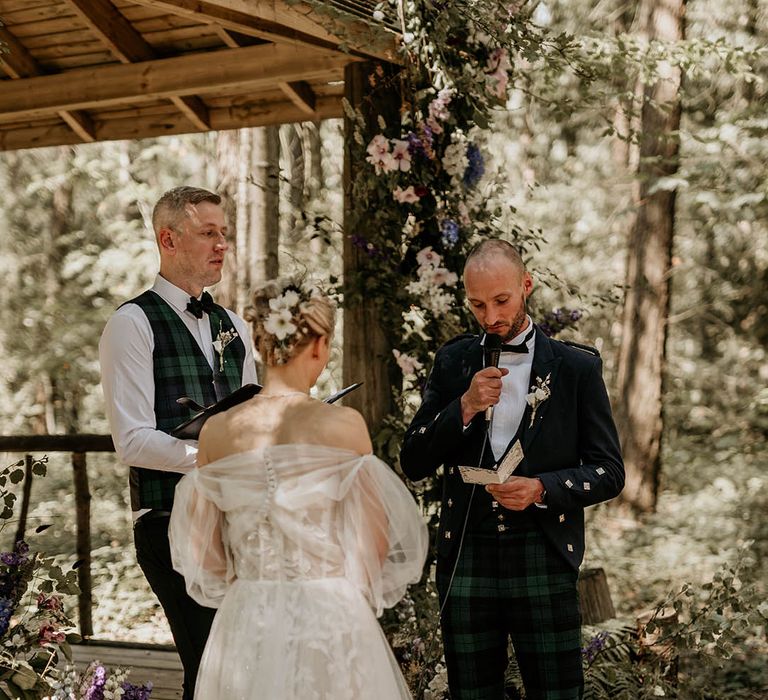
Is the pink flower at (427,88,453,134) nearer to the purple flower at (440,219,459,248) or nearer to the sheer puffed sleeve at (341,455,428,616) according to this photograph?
the purple flower at (440,219,459,248)

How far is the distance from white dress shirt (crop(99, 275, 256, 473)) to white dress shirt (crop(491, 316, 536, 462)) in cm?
92

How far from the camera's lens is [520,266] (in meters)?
3.19

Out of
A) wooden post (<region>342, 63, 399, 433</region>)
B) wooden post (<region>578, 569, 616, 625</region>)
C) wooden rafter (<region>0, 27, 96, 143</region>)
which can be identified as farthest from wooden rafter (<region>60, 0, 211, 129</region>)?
wooden post (<region>578, 569, 616, 625</region>)

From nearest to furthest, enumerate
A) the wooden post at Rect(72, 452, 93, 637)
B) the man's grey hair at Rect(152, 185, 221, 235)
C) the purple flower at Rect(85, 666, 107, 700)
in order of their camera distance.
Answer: the man's grey hair at Rect(152, 185, 221, 235) < the purple flower at Rect(85, 666, 107, 700) < the wooden post at Rect(72, 452, 93, 637)

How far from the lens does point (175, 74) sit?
513 centimetres

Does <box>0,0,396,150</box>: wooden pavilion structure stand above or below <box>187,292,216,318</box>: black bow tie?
above

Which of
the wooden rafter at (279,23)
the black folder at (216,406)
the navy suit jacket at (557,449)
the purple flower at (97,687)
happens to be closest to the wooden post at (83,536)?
the purple flower at (97,687)

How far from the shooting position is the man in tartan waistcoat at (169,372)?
3.26 m

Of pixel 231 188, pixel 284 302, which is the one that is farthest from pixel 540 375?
pixel 231 188

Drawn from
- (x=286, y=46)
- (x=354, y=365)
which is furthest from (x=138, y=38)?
(x=354, y=365)

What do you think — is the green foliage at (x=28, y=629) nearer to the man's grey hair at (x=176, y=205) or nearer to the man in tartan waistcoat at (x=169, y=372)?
the man in tartan waistcoat at (x=169, y=372)

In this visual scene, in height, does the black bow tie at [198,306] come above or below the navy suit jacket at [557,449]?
above

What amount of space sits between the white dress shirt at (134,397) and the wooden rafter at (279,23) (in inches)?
56.2

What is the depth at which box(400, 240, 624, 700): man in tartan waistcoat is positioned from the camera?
3.11 m
